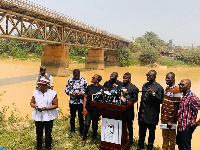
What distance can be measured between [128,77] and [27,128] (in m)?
3.01

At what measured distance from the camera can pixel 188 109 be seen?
350 cm

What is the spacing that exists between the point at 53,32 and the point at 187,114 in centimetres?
2185

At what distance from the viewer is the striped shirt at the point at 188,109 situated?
346 cm

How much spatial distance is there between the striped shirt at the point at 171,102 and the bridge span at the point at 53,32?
40.5ft

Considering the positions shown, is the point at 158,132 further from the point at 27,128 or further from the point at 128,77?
the point at 27,128

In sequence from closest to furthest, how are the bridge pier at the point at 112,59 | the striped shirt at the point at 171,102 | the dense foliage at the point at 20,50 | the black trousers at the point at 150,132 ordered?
the striped shirt at the point at 171,102 < the black trousers at the point at 150,132 < the bridge pier at the point at 112,59 < the dense foliage at the point at 20,50

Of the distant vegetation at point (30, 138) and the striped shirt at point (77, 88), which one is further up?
the striped shirt at point (77, 88)

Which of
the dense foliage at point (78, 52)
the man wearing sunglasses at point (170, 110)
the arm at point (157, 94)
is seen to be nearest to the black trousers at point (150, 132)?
the man wearing sunglasses at point (170, 110)

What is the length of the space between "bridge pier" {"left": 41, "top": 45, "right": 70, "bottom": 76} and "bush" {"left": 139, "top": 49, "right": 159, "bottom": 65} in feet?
74.3

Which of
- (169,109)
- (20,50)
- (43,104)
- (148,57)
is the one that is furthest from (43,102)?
(20,50)

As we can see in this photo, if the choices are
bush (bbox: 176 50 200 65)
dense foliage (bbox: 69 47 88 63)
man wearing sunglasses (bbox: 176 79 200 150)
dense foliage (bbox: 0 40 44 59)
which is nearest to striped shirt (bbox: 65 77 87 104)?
man wearing sunglasses (bbox: 176 79 200 150)

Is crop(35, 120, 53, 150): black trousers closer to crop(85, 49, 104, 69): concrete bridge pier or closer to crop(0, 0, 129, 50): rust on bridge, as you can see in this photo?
crop(0, 0, 129, 50): rust on bridge

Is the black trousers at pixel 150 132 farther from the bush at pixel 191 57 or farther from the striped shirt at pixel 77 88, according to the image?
the bush at pixel 191 57

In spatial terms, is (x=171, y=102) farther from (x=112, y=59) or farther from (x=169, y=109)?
(x=112, y=59)
